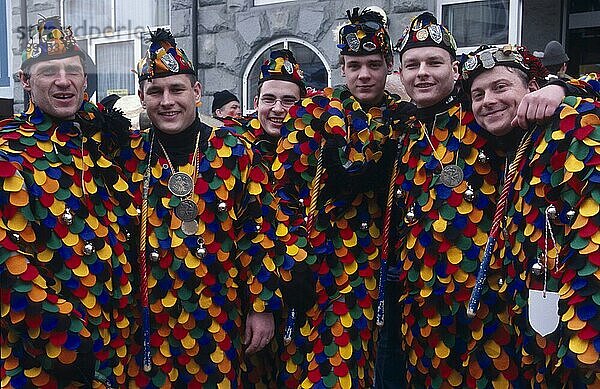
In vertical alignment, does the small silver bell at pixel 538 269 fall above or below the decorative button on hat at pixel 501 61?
below

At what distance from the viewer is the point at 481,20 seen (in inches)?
255

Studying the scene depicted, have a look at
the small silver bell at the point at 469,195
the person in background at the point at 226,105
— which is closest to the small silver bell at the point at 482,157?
the small silver bell at the point at 469,195

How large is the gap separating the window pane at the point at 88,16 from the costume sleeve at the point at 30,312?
7035 millimetres

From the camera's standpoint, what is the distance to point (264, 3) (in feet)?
24.8

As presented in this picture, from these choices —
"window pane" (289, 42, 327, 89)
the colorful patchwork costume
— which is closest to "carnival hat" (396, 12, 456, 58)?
the colorful patchwork costume

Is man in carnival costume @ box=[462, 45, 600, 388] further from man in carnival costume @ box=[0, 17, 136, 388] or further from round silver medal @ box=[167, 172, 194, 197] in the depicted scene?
man in carnival costume @ box=[0, 17, 136, 388]

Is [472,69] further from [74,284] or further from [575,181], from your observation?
[74,284]

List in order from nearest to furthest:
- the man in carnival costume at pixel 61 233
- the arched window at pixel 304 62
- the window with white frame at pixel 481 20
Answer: the man in carnival costume at pixel 61 233 → the window with white frame at pixel 481 20 → the arched window at pixel 304 62

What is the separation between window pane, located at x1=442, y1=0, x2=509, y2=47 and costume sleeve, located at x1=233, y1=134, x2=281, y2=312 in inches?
154

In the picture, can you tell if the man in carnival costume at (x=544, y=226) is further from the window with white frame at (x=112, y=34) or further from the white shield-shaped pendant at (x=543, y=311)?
the window with white frame at (x=112, y=34)

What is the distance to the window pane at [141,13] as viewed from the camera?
856cm

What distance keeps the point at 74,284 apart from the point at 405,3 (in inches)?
183

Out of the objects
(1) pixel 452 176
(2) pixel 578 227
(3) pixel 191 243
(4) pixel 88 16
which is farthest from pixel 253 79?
(2) pixel 578 227

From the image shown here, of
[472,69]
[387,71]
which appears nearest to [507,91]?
[472,69]
